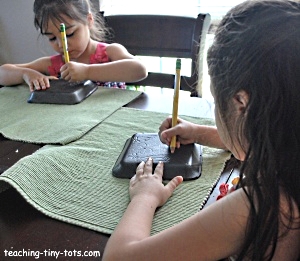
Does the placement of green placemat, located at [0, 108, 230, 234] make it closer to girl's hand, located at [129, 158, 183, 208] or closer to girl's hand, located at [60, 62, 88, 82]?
girl's hand, located at [129, 158, 183, 208]

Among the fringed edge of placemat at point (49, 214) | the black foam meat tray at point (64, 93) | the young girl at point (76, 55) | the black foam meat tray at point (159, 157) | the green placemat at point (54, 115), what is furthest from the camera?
the young girl at point (76, 55)

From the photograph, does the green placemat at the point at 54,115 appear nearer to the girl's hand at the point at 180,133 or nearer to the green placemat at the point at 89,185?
the green placemat at the point at 89,185

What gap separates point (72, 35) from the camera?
49.4 inches

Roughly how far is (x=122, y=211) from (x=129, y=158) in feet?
0.44

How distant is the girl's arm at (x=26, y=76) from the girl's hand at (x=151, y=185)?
525 millimetres

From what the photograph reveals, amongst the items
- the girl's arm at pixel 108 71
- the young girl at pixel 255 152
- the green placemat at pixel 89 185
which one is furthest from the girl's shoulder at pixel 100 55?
the young girl at pixel 255 152

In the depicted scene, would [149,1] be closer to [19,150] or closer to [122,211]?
[19,150]

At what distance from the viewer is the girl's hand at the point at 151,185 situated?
58cm

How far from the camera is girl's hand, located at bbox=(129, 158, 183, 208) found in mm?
577

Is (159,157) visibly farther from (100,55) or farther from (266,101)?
(100,55)

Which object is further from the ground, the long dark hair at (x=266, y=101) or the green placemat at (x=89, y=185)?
the long dark hair at (x=266, y=101)

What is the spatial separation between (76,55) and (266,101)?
3.22 ft

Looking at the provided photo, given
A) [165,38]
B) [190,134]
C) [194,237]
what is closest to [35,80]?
[165,38]

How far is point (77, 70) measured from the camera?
1071mm
